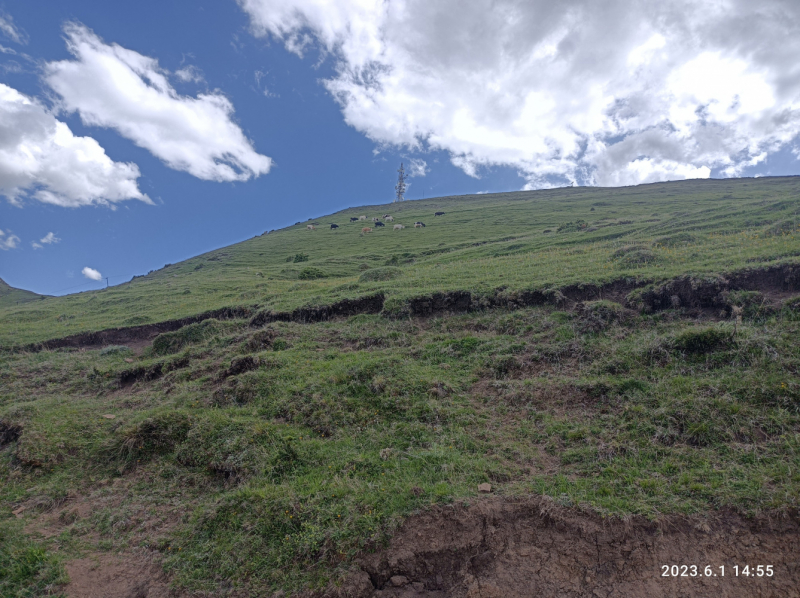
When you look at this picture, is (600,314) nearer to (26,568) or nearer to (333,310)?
(333,310)

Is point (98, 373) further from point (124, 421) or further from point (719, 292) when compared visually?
point (719, 292)

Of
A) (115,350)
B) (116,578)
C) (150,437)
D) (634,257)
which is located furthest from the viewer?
(115,350)

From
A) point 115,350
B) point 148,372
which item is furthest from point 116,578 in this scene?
point 115,350

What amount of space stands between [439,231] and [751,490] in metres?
50.3

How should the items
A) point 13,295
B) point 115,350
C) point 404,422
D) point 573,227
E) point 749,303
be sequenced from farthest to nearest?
point 13,295 < point 573,227 < point 115,350 < point 749,303 < point 404,422

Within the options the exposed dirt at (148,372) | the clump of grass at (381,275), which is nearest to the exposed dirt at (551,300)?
the exposed dirt at (148,372)

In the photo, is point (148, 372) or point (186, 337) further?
point (186, 337)

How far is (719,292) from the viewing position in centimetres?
1138

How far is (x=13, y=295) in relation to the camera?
206ft

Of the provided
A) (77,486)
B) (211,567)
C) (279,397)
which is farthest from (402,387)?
(77,486)

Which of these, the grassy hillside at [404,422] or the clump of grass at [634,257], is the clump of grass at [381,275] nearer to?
the grassy hillside at [404,422]

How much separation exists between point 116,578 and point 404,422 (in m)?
5.33

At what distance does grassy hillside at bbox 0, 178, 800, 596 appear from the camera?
19.5 feet

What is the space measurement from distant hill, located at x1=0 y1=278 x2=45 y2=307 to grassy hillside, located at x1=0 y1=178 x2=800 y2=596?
180 ft
